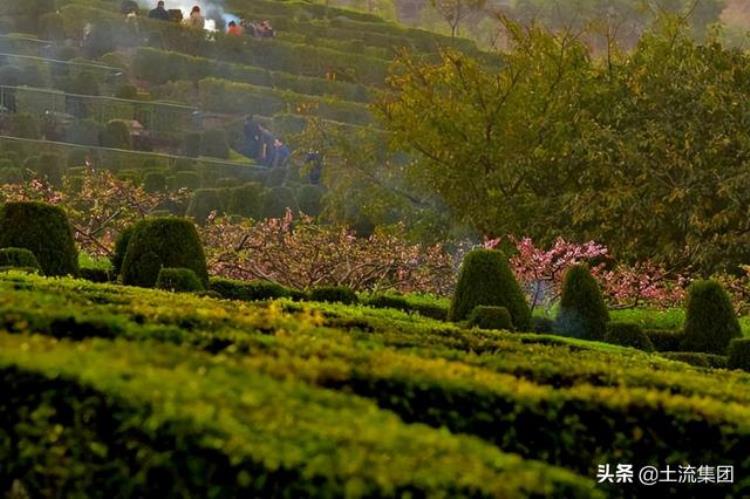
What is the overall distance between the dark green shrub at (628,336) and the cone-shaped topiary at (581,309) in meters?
0.66

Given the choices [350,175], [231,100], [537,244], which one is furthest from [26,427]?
[231,100]

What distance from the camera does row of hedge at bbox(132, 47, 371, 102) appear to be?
49281mm

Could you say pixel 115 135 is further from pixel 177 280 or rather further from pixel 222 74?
pixel 177 280

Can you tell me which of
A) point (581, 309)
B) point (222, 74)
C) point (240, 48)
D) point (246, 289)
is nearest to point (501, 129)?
point (246, 289)

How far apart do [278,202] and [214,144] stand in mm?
8574

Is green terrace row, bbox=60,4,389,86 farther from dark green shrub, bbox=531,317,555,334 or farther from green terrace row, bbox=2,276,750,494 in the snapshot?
green terrace row, bbox=2,276,750,494

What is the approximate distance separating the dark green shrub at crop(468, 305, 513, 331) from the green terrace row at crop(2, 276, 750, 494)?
275 inches

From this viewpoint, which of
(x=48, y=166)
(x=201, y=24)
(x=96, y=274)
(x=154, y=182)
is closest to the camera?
(x=96, y=274)

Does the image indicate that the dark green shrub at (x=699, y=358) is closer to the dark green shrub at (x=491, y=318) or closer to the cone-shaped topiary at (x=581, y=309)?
the cone-shaped topiary at (x=581, y=309)

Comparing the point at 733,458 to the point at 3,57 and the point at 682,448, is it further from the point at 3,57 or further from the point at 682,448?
the point at 3,57

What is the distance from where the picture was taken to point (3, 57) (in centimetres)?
4631

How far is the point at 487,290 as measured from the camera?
1568cm

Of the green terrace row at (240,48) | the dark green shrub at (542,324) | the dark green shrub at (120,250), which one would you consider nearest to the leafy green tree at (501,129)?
the dark green shrub at (542,324)

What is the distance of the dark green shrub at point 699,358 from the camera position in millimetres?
14430
